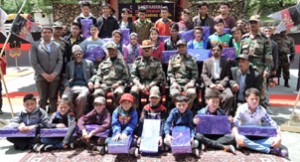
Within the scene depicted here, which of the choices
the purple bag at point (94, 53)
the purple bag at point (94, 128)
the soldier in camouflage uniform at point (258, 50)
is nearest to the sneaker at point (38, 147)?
the purple bag at point (94, 128)

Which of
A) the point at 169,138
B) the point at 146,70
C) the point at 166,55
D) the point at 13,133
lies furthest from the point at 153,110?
the point at 13,133

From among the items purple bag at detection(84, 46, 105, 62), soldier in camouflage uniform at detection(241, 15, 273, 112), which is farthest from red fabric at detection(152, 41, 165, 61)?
soldier in camouflage uniform at detection(241, 15, 273, 112)

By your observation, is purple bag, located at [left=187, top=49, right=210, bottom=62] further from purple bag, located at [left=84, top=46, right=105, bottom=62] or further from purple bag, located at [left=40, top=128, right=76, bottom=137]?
purple bag, located at [left=40, top=128, right=76, bottom=137]

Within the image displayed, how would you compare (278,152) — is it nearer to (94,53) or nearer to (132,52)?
(132,52)

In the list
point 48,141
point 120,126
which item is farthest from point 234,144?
point 48,141

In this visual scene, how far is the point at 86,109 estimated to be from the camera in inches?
246

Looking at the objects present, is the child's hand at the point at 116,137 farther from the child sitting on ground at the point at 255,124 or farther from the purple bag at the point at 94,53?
the purple bag at the point at 94,53

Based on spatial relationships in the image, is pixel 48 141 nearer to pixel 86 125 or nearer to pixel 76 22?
pixel 86 125

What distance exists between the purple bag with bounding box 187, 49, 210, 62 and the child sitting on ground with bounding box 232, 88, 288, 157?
1.74m

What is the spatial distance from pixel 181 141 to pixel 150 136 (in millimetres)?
538

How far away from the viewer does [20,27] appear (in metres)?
7.02

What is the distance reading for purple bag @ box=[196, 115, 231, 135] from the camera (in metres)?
5.40

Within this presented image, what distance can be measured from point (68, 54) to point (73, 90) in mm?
1215

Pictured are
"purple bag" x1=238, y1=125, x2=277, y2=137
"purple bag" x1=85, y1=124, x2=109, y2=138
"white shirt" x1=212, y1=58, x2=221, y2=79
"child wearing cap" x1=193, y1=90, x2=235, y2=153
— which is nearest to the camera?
"purple bag" x1=238, y1=125, x2=277, y2=137
